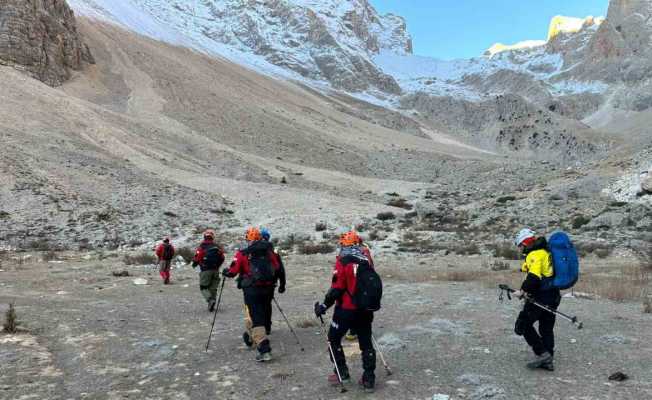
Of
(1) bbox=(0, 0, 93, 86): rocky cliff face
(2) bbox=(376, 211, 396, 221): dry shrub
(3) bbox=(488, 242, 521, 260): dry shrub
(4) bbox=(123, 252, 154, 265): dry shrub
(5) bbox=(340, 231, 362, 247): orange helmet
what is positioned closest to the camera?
(5) bbox=(340, 231, 362, 247): orange helmet

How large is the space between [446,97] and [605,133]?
46518 mm

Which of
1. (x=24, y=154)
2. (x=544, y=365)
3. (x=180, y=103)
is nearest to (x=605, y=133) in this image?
(x=180, y=103)

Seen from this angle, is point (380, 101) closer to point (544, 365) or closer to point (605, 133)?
point (605, 133)

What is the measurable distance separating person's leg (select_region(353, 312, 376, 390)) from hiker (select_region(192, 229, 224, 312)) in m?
4.94

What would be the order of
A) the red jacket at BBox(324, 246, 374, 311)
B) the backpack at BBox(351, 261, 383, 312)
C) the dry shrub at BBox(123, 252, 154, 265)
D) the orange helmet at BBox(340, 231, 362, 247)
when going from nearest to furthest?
the backpack at BBox(351, 261, 383, 312) → the red jacket at BBox(324, 246, 374, 311) → the orange helmet at BBox(340, 231, 362, 247) → the dry shrub at BBox(123, 252, 154, 265)

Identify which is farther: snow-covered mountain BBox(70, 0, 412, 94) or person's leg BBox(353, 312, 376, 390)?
snow-covered mountain BBox(70, 0, 412, 94)

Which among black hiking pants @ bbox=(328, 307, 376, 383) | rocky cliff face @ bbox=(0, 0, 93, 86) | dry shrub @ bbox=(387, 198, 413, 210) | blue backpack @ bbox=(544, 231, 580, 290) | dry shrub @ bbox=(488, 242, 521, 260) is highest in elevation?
rocky cliff face @ bbox=(0, 0, 93, 86)

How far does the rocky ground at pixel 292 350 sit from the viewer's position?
19.0 ft

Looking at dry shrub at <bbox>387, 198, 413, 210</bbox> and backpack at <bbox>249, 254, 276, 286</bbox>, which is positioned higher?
dry shrub at <bbox>387, 198, 413, 210</bbox>

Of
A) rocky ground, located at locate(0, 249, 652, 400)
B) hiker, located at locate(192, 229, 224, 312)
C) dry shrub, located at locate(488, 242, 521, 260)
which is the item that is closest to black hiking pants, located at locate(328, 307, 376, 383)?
rocky ground, located at locate(0, 249, 652, 400)

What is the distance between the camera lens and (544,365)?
6129 mm

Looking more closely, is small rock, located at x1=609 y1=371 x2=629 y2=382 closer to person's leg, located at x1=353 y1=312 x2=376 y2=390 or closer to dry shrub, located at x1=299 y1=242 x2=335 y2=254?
person's leg, located at x1=353 y1=312 x2=376 y2=390

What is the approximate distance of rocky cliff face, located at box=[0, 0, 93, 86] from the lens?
170 feet

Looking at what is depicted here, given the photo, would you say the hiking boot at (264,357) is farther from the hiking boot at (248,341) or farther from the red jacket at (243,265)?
the red jacket at (243,265)
